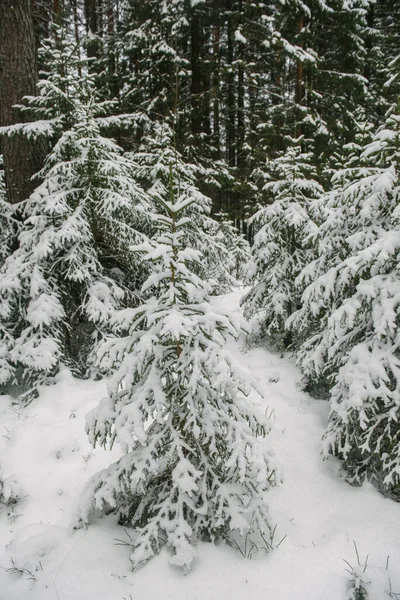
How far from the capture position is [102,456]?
152 inches

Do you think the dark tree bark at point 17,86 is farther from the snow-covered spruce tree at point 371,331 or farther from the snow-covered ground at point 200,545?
the snow-covered spruce tree at point 371,331

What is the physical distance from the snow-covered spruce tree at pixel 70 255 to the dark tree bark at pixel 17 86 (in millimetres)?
527

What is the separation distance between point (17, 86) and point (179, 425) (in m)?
6.18

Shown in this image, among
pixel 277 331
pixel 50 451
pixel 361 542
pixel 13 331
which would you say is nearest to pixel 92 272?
pixel 13 331

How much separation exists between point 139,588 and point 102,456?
161cm

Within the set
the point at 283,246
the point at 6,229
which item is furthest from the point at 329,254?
the point at 6,229

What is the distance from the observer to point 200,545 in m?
2.68

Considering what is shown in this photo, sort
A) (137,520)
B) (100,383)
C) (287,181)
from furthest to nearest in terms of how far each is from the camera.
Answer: (287,181), (100,383), (137,520)

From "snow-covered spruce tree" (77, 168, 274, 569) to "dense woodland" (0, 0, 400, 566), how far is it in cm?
2

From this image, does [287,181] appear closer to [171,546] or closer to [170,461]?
[170,461]

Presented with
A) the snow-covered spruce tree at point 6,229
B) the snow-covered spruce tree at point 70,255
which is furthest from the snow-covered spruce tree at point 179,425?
the snow-covered spruce tree at point 6,229

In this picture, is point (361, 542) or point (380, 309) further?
point (380, 309)

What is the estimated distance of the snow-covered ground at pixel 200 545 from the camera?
2.44m

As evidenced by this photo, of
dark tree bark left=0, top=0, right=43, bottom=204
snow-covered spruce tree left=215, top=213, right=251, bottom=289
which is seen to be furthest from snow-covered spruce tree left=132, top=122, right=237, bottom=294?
snow-covered spruce tree left=215, top=213, right=251, bottom=289
